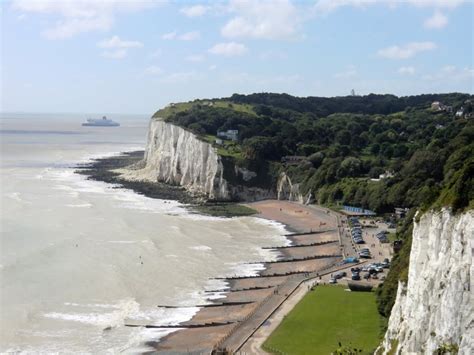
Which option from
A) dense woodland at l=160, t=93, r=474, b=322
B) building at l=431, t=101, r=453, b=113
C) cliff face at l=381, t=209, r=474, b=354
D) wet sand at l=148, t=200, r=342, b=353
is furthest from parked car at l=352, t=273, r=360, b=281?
building at l=431, t=101, r=453, b=113

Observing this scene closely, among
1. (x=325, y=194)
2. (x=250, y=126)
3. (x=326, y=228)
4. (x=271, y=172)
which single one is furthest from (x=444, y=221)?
(x=250, y=126)

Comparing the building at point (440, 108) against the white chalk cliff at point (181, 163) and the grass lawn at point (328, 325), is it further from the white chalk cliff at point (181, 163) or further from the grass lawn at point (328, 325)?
the grass lawn at point (328, 325)

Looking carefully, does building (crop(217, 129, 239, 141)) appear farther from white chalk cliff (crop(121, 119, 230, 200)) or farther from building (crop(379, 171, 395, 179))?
building (crop(379, 171, 395, 179))

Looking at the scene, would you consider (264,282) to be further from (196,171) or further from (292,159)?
(196,171)

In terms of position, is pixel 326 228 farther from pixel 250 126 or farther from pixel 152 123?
pixel 152 123

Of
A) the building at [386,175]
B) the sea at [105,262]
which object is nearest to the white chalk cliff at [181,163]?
the sea at [105,262]

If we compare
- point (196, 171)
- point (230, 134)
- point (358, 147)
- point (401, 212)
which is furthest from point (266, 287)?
point (358, 147)
